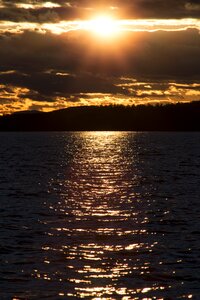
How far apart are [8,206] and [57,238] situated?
15.5 m

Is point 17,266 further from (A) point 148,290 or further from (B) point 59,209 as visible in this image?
(B) point 59,209

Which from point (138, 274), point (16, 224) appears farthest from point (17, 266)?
point (16, 224)

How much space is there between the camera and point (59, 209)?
161ft

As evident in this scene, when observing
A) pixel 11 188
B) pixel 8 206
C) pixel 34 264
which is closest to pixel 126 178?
pixel 11 188

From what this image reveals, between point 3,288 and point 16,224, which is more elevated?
point 16,224

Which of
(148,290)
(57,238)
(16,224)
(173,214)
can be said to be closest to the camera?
(148,290)

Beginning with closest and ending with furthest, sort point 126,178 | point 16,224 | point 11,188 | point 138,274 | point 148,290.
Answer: point 148,290 < point 138,274 < point 16,224 < point 11,188 < point 126,178

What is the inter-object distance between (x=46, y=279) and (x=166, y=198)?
32845 mm

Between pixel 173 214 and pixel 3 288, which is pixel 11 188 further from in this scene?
pixel 3 288

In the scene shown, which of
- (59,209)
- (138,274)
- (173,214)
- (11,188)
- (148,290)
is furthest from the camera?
(11,188)

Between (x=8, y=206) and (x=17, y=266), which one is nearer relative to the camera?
(x=17, y=266)

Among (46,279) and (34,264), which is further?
(34,264)

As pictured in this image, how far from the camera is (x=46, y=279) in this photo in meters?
26.3

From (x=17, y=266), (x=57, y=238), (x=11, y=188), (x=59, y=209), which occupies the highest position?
(x=11, y=188)
